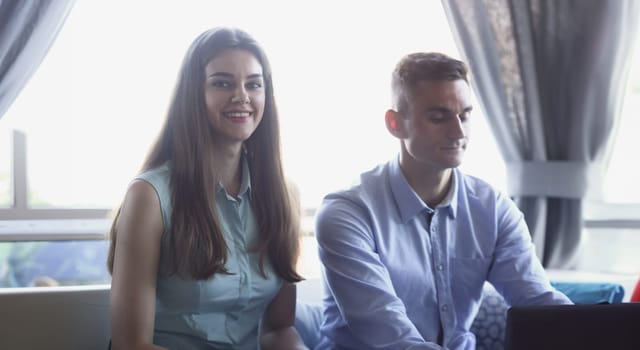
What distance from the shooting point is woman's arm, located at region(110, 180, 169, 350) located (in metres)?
1.82

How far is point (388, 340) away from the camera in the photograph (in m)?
1.81

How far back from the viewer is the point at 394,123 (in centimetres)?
211

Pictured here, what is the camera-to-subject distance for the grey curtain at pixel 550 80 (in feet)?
10.2

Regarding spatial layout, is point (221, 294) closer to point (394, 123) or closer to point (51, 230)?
point (394, 123)

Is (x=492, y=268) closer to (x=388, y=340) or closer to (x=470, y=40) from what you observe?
(x=388, y=340)

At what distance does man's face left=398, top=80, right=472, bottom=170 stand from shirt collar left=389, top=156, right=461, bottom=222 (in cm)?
8

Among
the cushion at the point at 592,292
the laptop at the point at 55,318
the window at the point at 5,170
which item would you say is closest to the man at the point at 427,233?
the cushion at the point at 592,292

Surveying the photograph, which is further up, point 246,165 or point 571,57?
point 571,57

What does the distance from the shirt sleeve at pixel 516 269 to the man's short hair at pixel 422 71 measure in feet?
1.24

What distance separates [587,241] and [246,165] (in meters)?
1.85

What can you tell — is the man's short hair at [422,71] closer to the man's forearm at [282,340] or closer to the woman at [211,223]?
the woman at [211,223]

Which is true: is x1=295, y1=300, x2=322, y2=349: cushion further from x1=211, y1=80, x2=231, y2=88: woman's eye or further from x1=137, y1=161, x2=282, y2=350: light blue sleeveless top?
x1=211, y1=80, x2=231, y2=88: woman's eye

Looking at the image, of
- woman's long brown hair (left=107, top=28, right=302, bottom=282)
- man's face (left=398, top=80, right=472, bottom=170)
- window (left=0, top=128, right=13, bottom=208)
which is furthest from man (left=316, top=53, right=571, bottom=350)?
window (left=0, top=128, right=13, bottom=208)

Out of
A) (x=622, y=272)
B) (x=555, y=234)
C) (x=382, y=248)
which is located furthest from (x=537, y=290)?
(x=622, y=272)
